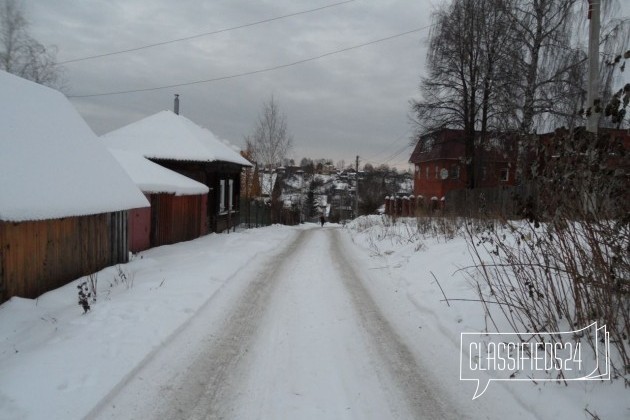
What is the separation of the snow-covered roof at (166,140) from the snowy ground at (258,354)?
9.40 meters

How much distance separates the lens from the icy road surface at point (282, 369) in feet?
11.3

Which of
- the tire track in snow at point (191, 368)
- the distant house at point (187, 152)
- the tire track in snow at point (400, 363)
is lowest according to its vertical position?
the tire track in snow at point (191, 368)

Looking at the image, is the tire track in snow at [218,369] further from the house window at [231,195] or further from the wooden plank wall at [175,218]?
the house window at [231,195]

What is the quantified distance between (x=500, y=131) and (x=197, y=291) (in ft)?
53.0

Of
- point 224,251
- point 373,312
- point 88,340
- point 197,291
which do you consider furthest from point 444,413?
point 224,251

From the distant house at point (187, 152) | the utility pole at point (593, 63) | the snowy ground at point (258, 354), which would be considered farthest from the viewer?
the distant house at point (187, 152)

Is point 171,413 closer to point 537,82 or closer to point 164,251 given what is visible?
point 164,251

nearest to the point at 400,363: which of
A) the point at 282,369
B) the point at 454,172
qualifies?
the point at 282,369

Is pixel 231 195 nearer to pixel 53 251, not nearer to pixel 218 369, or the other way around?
pixel 53 251

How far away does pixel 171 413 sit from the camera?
11.0 ft

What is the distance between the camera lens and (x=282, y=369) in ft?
13.6

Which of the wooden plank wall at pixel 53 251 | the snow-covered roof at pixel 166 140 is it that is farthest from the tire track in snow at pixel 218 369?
the snow-covered roof at pixel 166 140

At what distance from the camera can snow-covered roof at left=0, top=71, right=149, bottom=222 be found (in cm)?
578

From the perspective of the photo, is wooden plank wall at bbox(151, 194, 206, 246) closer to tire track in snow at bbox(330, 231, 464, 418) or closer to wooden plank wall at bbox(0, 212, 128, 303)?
wooden plank wall at bbox(0, 212, 128, 303)
